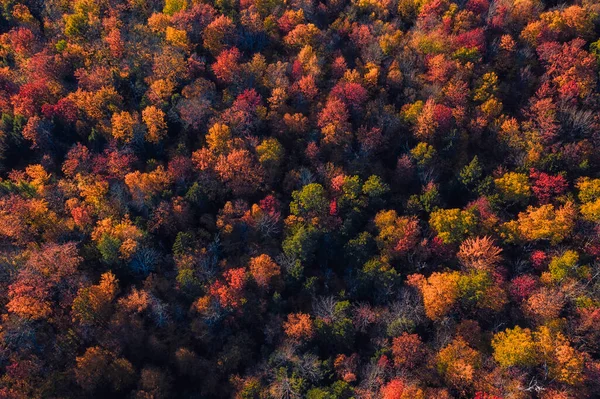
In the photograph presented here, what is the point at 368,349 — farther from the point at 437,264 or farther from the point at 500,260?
the point at 500,260

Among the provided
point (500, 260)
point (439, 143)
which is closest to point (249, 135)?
point (439, 143)

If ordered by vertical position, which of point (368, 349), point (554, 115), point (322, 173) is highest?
point (554, 115)

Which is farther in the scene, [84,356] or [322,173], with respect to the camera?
[322,173]

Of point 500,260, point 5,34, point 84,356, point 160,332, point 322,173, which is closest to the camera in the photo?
point 84,356

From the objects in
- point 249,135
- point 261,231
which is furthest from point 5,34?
point 261,231

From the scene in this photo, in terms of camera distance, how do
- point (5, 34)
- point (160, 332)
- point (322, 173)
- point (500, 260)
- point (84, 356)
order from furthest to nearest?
point (5, 34) < point (322, 173) < point (500, 260) < point (160, 332) < point (84, 356)

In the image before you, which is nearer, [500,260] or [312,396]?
[312,396]

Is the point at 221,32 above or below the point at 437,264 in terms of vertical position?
above

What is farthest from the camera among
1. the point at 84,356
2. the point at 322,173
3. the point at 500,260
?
the point at 322,173

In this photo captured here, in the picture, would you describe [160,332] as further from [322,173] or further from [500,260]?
[500,260]
